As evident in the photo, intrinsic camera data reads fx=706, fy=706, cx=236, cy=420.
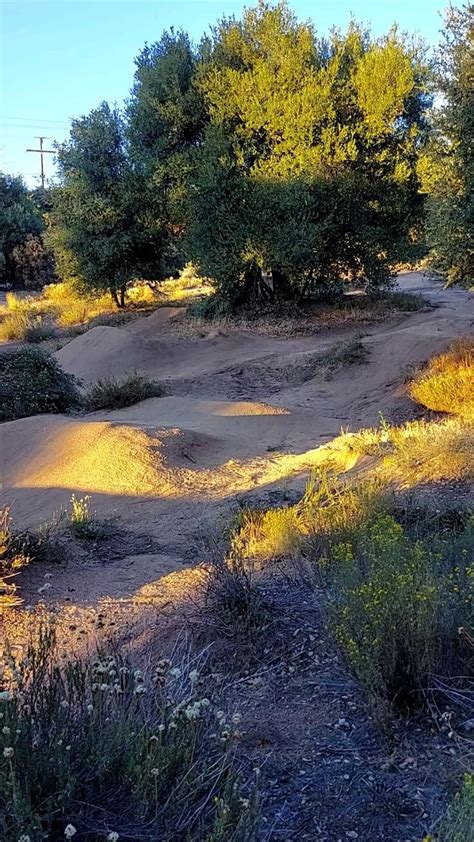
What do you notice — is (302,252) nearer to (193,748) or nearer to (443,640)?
(443,640)

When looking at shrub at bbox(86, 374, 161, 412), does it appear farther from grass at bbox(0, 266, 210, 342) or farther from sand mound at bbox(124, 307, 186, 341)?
grass at bbox(0, 266, 210, 342)

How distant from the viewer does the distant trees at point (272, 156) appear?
1819 cm


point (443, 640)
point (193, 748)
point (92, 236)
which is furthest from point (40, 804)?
point (92, 236)

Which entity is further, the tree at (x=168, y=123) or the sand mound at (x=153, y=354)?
the tree at (x=168, y=123)

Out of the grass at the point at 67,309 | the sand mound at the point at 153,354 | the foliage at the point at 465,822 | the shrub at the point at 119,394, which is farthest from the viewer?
the grass at the point at 67,309

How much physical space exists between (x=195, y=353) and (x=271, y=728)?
16.2 m

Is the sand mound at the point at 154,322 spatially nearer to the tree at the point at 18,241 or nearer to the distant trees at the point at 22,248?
the distant trees at the point at 22,248

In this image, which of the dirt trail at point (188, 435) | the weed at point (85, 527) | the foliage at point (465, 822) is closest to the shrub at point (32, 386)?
the dirt trail at point (188, 435)

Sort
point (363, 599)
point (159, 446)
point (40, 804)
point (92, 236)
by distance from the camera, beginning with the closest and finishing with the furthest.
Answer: point (40, 804) → point (363, 599) → point (159, 446) → point (92, 236)

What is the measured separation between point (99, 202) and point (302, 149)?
685 cm

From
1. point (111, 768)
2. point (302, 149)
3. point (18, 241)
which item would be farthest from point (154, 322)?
point (111, 768)

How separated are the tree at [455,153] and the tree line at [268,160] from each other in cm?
565

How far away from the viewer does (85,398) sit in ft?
44.5

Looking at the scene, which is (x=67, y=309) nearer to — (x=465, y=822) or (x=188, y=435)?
(x=188, y=435)
